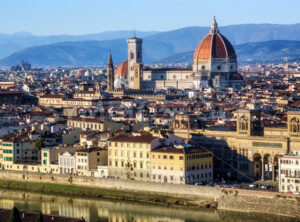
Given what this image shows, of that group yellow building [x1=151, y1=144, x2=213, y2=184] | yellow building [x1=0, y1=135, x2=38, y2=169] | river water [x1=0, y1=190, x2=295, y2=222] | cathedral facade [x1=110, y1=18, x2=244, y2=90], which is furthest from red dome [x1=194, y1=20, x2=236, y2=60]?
river water [x1=0, y1=190, x2=295, y2=222]

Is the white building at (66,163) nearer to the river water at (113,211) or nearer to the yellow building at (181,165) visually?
the river water at (113,211)

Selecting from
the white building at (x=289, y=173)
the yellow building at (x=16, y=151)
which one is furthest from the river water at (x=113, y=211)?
the yellow building at (x=16, y=151)

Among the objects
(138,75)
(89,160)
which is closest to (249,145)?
(89,160)

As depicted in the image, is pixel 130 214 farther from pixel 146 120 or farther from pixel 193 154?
pixel 146 120

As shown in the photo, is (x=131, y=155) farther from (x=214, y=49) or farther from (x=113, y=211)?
(x=214, y=49)

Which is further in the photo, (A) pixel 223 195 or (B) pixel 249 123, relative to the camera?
(B) pixel 249 123

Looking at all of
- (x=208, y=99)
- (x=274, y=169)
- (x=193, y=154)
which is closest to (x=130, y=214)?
(x=193, y=154)
